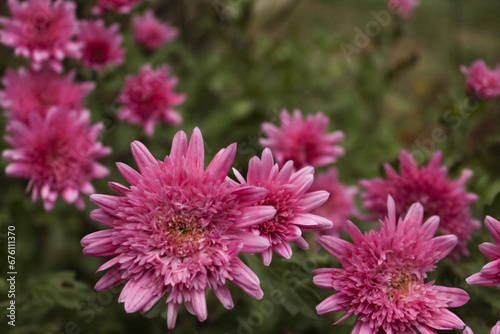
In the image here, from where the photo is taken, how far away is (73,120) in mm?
1149

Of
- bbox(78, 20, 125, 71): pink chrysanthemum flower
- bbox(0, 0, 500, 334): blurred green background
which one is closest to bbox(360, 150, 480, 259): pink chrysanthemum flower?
bbox(0, 0, 500, 334): blurred green background

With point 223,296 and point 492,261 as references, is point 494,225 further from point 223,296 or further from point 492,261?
point 223,296

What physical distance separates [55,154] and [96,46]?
350mm

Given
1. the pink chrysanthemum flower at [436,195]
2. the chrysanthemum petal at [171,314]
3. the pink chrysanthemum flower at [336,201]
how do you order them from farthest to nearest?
the pink chrysanthemum flower at [336,201]
the pink chrysanthemum flower at [436,195]
the chrysanthemum petal at [171,314]

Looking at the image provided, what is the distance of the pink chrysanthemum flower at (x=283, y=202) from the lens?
0.78m

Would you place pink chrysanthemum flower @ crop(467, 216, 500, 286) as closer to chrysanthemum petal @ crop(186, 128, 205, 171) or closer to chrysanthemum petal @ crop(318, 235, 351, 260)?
chrysanthemum petal @ crop(318, 235, 351, 260)

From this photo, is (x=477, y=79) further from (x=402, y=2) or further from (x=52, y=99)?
(x=52, y=99)

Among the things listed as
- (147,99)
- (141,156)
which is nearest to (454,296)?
(141,156)

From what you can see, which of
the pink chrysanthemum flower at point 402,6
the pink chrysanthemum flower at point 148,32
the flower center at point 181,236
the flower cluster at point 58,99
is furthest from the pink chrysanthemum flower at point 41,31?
the pink chrysanthemum flower at point 402,6

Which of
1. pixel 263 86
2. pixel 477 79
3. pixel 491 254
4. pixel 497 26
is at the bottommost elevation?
pixel 491 254

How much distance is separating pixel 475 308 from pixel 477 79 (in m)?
0.59

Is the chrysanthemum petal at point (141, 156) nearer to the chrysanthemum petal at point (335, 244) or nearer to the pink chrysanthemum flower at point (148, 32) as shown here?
the chrysanthemum petal at point (335, 244)

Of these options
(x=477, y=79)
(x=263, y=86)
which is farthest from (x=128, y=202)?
(x=263, y=86)

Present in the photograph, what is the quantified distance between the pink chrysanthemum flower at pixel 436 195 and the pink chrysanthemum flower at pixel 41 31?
35.8 inches
